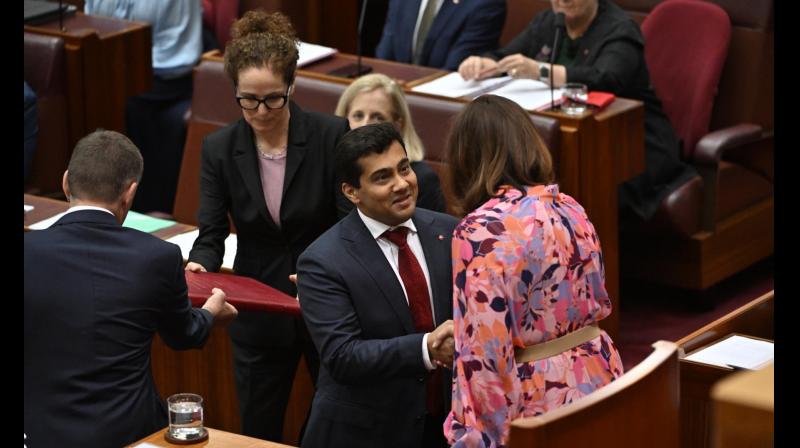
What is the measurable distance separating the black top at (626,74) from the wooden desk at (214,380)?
1430 mm

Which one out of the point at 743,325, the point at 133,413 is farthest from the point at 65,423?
the point at 743,325

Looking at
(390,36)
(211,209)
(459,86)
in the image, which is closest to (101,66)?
(390,36)

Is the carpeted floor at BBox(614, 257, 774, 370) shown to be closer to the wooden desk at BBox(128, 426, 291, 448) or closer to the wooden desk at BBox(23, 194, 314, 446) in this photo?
the wooden desk at BBox(23, 194, 314, 446)

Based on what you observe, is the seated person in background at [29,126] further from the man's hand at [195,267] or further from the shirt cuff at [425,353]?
the shirt cuff at [425,353]

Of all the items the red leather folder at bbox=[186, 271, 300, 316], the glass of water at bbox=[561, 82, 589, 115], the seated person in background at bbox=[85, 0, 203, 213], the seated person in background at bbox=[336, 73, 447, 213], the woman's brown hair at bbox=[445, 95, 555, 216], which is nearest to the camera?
the woman's brown hair at bbox=[445, 95, 555, 216]

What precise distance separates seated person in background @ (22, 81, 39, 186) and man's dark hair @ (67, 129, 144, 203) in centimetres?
259

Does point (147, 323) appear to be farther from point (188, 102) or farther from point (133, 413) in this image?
point (188, 102)

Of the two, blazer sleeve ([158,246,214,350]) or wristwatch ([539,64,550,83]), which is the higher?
wristwatch ([539,64,550,83])

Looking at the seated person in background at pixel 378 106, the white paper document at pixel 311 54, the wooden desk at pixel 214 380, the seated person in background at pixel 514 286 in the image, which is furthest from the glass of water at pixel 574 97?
the seated person in background at pixel 514 286

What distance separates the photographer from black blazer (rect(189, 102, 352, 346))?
3.19m

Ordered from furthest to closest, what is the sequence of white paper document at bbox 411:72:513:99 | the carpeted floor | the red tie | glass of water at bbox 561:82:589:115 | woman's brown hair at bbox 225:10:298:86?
the carpeted floor < white paper document at bbox 411:72:513:99 < glass of water at bbox 561:82:589:115 < woman's brown hair at bbox 225:10:298:86 < the red tie

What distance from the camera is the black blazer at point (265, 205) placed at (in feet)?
10.5

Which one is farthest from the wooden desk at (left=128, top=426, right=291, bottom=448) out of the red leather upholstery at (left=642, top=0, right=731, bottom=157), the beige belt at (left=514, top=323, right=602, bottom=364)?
the red leather upholstery at (left=642, top=0, right=731, bottom=157)

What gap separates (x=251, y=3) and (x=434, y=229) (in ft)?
11.5
